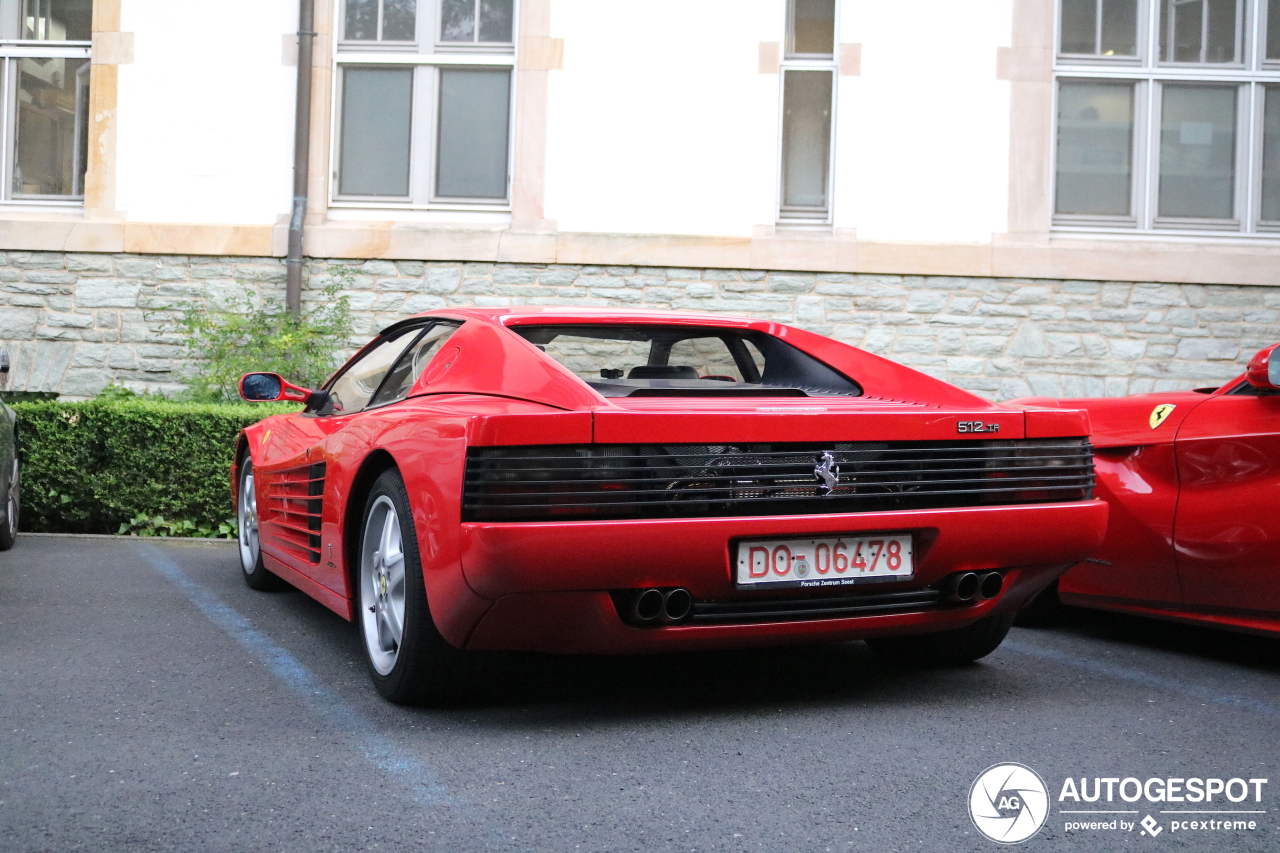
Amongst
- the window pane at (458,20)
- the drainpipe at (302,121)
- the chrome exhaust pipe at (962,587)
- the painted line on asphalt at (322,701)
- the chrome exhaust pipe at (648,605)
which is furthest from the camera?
the window pane at (458,20)

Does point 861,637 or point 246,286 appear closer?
point 861,637

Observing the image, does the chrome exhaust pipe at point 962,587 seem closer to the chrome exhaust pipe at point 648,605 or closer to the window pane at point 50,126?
the chrome exhaust pipe at point 648,605

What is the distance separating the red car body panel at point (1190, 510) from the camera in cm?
397

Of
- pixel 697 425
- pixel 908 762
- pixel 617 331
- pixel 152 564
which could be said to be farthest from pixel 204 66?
pixel 908 762

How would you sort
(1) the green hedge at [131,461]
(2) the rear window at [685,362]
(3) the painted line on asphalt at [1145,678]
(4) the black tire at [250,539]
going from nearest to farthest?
(3) the painted line on asphalt at [1145,678]
(2) the rear window at [685,362]
(4) the black tire at [250,539]
(1) the green hedge at [131,461]

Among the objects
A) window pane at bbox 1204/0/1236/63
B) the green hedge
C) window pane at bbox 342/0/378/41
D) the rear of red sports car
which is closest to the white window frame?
window pane at bbox 1204/0/1236/63

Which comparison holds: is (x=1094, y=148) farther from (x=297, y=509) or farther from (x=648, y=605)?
(x=648, y=605)

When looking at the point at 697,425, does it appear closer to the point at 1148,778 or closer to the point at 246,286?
the point at 1148,778

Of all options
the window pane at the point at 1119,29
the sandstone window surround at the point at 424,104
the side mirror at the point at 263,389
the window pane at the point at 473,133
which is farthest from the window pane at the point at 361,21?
the window pane at the point at 1119,29

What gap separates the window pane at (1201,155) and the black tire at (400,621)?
8.75m

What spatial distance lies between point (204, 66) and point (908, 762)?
30.9 feet

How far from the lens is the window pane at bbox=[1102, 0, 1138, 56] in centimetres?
1025

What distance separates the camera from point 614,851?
2334 mm

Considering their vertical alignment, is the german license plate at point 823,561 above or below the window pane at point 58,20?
below
